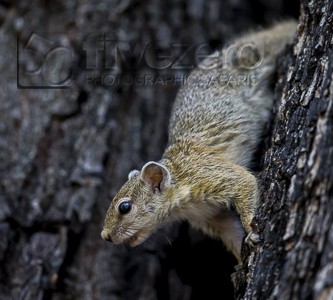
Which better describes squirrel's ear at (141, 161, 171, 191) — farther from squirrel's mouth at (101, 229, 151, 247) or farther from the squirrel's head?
squirrel's mouth at (101, 229, 151, 247)

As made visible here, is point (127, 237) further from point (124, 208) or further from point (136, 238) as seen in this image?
point (124, 208)

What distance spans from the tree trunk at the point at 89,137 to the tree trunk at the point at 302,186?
0.68 metres

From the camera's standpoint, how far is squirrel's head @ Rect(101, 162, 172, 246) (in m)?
4.32

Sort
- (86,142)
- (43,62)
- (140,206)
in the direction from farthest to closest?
(43,62), (86,142), (140,206)

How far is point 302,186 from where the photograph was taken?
10.1 ft

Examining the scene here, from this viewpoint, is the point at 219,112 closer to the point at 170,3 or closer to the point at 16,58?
the point at 170,3

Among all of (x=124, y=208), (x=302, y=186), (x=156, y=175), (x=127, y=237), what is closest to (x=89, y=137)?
(x=156, y=175)

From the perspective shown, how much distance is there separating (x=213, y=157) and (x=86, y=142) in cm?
128

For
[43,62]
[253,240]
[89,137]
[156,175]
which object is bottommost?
[253,240]

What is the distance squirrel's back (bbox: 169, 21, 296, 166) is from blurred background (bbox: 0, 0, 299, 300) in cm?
70

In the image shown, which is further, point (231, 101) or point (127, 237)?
point (231, 101)

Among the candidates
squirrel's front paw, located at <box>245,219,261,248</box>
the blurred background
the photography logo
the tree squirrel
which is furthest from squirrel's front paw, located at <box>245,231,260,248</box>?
the photography logo

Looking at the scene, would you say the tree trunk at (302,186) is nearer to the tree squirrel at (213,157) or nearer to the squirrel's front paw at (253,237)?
the squirrel's front paw at (253,237)

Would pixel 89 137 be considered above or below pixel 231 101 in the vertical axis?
below
